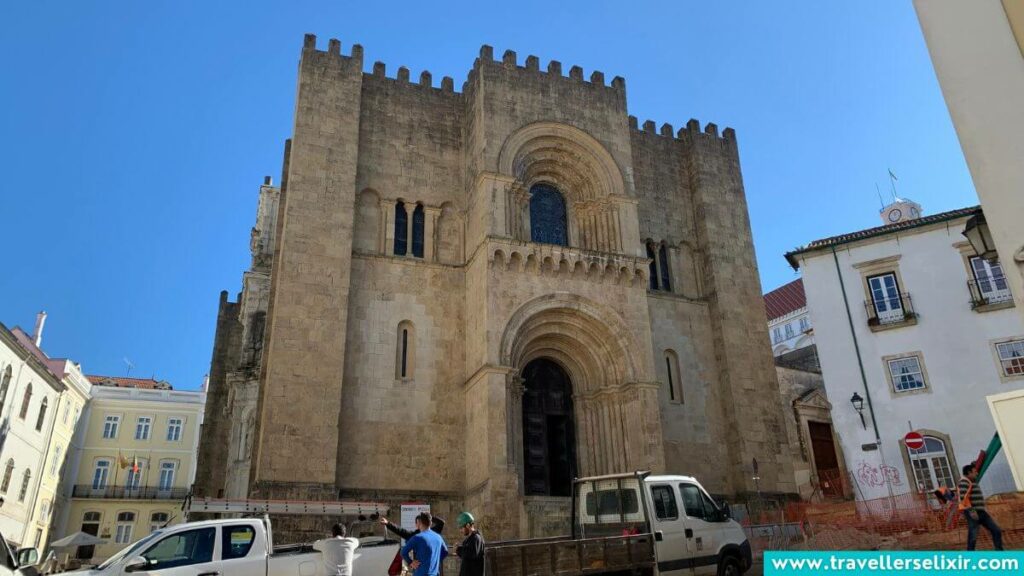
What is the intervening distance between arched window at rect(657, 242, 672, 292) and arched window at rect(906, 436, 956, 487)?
820cm

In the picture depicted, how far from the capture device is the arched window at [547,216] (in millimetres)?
21547

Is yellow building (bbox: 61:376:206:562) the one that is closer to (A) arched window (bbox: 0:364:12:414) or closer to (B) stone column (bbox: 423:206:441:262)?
Answer: (A) arched window (bbox: 0:364:12:414)

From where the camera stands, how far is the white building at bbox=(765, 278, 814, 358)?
5575 centimetres

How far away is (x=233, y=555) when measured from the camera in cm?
835

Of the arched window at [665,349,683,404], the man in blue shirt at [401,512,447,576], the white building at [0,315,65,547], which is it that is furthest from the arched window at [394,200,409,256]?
the white building at [0,315,65,547]

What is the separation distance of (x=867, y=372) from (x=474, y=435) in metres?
11.7

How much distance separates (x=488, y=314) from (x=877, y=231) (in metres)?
12.7

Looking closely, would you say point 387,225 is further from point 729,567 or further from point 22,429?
point 22,429

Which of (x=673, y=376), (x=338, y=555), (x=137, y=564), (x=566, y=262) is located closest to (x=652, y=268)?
(x=673, y=376)

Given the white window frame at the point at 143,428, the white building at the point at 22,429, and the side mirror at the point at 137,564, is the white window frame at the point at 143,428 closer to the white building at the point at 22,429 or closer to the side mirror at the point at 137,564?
the white building at the point at 22,429

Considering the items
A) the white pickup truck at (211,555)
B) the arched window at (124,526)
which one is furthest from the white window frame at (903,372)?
the arched window at (124,526)

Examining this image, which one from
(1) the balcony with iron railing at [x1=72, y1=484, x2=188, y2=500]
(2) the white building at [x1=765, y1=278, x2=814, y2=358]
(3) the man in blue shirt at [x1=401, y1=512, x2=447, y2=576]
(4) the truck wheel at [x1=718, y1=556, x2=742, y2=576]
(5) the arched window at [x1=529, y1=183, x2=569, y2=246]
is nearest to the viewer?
(3) the man in blue shirt at [x1=401, y1=512, x2=447, y2=576]

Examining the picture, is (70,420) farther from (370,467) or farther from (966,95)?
(966,95)

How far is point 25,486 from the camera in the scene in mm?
32188
